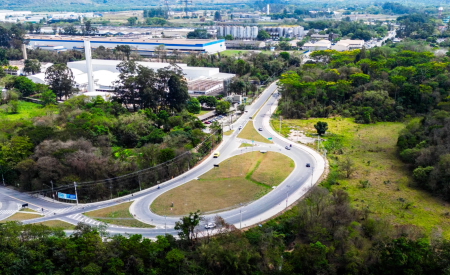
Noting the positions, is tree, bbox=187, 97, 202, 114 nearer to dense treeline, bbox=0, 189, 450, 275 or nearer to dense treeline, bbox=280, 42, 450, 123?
dense treeline, bbox=280, 42, 450, 123

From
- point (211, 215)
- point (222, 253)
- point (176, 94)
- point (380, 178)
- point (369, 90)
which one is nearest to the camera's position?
point (222, 253)

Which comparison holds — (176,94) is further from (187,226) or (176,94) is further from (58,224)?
(187,226)

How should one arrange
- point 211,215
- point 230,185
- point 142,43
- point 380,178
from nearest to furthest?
point 211,215 → point 230,185 → point 380,178 → point 142,43

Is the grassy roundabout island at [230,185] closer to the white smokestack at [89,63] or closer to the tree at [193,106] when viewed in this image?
the tree at [193,106]

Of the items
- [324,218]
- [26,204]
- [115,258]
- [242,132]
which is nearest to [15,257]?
[115,258]

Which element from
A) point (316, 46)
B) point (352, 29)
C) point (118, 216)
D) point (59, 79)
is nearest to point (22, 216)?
point (118, 216)

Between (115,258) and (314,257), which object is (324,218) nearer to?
(314,257)
